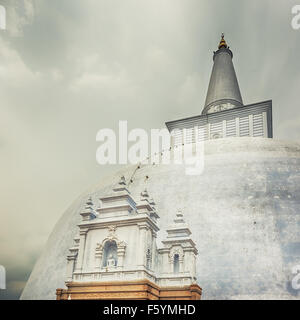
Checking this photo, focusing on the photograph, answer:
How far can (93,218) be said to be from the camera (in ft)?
49.1

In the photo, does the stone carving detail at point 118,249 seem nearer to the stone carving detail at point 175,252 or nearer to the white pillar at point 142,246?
the white pillar at point 142,246

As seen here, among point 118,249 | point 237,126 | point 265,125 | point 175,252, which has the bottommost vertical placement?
point 118,249

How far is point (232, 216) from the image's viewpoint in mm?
15234

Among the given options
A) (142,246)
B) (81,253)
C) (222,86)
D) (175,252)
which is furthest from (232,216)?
(222,86)

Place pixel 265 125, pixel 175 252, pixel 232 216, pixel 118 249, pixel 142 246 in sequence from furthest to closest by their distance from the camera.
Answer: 1. pixel 265 125
2. pixel 232 216
3. pixel 175 252
4. pixel 118 249
5. pixel 142 246

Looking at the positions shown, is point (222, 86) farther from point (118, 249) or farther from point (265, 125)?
point (118, 249)

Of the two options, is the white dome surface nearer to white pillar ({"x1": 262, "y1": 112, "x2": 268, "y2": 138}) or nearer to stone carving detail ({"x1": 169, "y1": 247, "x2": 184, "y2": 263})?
stone carving detail ({"x1": 169, "y1": 247, "x2": 184, "y2": 263})

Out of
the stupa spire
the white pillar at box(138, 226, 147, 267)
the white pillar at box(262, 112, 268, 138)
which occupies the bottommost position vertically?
the white pillar at box(138, 226, 147, 267)

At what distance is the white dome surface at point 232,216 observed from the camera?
1334cm

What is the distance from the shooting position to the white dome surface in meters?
13.3

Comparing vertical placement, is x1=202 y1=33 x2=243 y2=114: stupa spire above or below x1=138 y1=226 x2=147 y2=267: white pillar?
above

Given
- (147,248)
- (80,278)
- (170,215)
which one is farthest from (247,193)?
(80,278)

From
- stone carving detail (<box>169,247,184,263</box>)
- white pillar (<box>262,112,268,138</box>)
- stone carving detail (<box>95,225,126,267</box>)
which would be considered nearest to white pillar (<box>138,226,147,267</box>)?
stone carving detail (<box>95,225,126,267</box>)

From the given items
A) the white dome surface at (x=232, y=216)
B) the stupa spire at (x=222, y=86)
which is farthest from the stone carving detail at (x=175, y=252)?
the stupa spire at (x=222, y=86)
